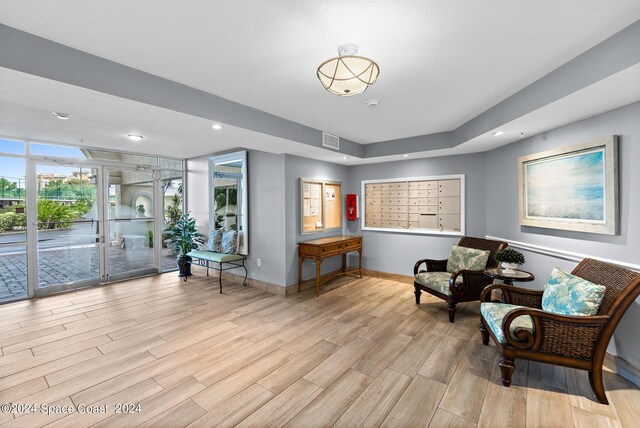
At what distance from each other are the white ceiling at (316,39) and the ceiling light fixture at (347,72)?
16 centimetres

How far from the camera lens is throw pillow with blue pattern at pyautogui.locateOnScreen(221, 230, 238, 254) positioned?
16.3 feet

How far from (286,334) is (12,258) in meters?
4.37

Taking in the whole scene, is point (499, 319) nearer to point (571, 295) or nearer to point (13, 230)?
point (571, 295)

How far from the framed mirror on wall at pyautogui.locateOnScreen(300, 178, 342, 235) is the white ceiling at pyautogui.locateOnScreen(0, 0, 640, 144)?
2.21 meters

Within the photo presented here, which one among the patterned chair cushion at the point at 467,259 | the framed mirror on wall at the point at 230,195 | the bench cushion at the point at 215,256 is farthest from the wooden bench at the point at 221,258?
the patterned chair cushion at the point at 467,259

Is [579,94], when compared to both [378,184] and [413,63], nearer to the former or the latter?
[413,63]

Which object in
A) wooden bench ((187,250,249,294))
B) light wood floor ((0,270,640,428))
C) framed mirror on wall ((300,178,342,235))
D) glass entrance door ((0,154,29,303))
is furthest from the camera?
framed mirror on wall ((300,178,342,235))

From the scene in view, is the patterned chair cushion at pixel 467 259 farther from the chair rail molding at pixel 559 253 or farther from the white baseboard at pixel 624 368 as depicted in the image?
the white baseboard at pixel 624 368

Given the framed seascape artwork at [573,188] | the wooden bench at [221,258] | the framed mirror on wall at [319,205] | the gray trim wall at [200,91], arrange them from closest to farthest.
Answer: the gray trim wall at [200,91] → the framed seascape artwork at [573,188] → the wooden bench at [221,258] → the framed mirror on wall at [319,205]

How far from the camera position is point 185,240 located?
5523mm

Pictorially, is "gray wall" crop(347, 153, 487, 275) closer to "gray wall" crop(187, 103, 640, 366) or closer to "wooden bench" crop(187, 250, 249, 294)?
"gray wall" crop(187, 103, 640, 366)

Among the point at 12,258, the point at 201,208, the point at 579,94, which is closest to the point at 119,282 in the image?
the point at 12,258

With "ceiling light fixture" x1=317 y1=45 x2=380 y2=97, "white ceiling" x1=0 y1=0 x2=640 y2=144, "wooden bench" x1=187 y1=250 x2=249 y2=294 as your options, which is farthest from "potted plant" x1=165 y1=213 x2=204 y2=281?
"ceiling light fixture" x1=317 y1=45 x2=380 y2=97

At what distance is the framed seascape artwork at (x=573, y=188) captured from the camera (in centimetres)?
253
